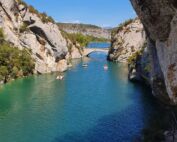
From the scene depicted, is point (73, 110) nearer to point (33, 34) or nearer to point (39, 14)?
point (33, 34)

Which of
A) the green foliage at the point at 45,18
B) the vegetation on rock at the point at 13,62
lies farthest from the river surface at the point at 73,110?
the green foliage at the point at 45,18

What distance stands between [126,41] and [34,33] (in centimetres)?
5448

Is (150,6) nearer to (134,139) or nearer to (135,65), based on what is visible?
(134,139)

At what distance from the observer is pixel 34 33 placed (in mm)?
104250

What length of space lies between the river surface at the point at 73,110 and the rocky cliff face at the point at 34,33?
18.0 meters

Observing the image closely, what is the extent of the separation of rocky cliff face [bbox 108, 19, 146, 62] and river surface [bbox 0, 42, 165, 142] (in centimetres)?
6138

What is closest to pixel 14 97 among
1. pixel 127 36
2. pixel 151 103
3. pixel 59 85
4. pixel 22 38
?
pixel 59 85

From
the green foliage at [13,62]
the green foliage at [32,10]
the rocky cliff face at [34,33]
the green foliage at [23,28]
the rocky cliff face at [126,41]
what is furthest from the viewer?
the rocky cliff face at [126,41]

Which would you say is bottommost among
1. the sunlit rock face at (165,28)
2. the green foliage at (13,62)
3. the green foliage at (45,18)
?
the green foliage at (13,62)

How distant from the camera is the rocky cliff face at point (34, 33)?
97.5m

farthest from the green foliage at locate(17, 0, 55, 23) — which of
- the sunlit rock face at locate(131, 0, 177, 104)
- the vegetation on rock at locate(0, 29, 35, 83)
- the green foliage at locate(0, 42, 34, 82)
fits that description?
the sunlit rock face at locate(131, 0, 177, 104)

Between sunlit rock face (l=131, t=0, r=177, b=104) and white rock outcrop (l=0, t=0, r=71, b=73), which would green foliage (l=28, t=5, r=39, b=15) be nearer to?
white rock outcrop (l=0, t=0, r=71, b=73)

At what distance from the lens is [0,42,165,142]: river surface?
4016 cm

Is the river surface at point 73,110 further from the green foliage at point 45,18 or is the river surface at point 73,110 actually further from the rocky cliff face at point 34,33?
the green foliage at point 45,18
